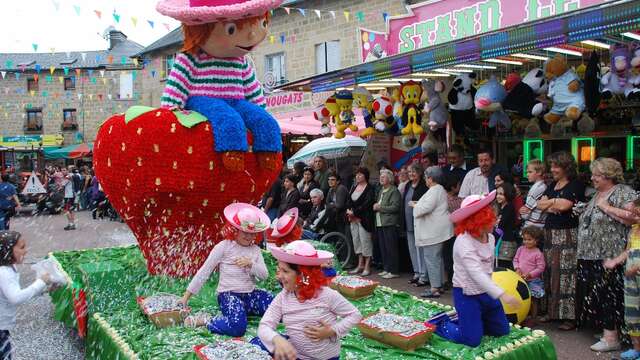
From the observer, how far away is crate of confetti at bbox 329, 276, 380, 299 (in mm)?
4984

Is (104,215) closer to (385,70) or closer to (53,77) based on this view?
(385,70)

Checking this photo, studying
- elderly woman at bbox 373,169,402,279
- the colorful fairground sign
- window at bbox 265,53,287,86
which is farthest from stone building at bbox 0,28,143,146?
elderly woman at bbox 373,169,402,279

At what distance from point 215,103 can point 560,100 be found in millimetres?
3675

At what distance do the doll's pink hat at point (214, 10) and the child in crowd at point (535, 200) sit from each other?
307 centimetres

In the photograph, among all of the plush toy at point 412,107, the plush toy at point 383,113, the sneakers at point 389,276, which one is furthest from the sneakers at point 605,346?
the plush toy at point 383,113

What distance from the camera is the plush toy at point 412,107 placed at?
7797 millimetres

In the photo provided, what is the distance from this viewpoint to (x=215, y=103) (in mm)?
4145

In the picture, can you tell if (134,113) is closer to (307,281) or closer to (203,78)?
(203,78)

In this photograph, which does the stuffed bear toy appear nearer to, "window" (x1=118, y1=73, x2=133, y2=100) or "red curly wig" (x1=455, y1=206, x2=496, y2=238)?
"red curly wig" (x1=455, y1=206, x2=496, y2=238)

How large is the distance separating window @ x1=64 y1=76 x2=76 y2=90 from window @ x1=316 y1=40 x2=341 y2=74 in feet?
62.6

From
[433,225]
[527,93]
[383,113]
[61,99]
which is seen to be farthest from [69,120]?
[527,93]

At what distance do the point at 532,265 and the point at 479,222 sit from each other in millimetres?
1786

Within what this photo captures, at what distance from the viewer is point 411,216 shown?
704 cm

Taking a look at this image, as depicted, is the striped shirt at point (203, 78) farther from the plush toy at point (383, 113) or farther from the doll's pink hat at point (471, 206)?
the plush toy at point (383, 113)
